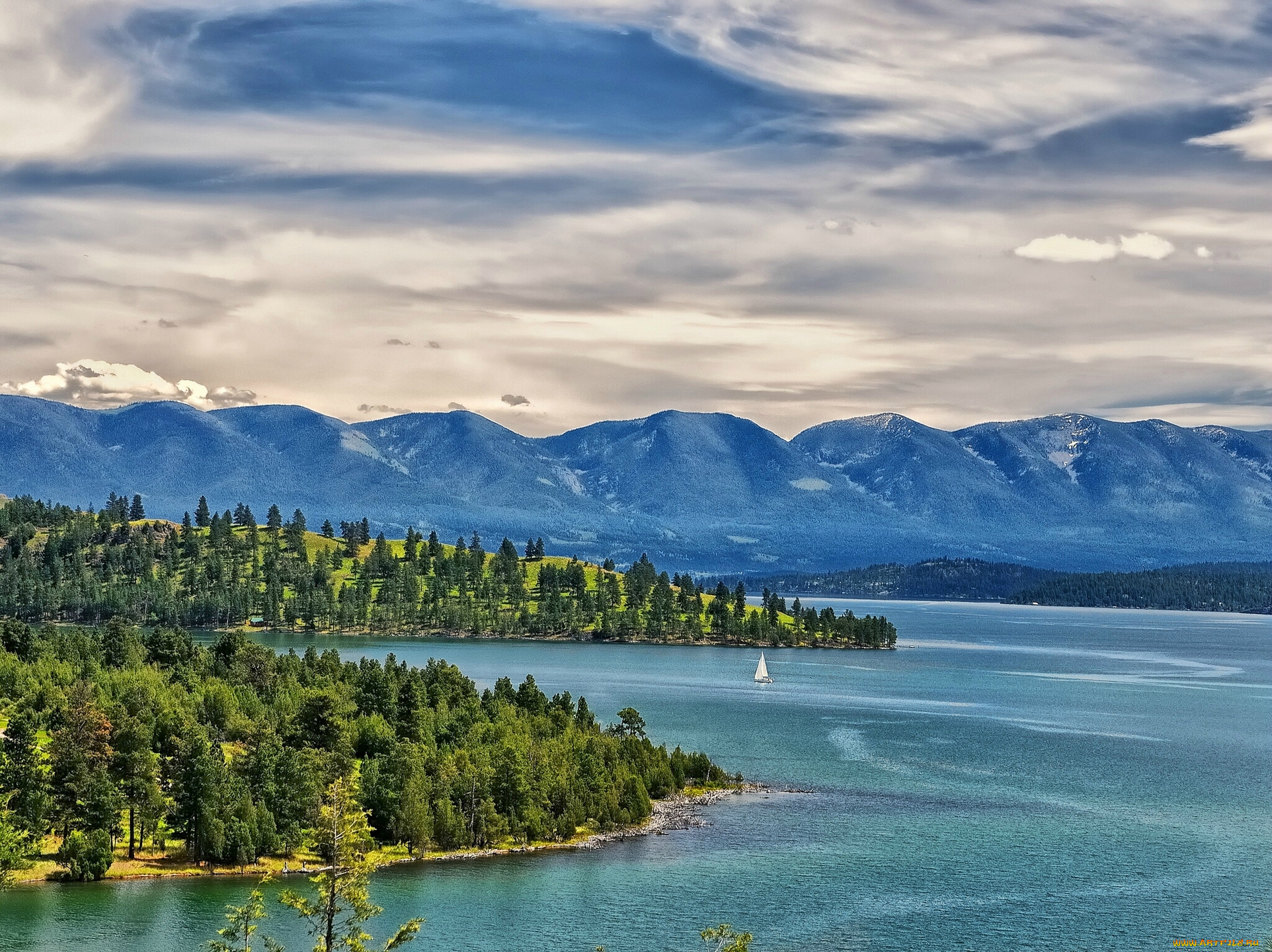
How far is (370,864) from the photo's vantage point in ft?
189

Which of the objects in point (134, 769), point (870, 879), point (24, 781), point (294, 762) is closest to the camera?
point (24, 781)

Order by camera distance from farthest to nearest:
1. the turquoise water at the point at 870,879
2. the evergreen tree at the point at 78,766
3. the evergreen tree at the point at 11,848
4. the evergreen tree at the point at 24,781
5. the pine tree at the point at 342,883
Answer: the evergreen tree at the point at 78,766, the evergreen tree at the point at 24,781, the evergreen tree at the point at 11,848, the turquoise water at the point at 870,879, the pine tree at the point at 342,883

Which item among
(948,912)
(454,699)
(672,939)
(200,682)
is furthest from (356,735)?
(948,912)

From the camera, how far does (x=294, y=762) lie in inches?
3844

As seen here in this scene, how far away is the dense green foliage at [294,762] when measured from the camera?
92250 millimetres

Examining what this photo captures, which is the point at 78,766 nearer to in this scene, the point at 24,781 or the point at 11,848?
the point at 24,781

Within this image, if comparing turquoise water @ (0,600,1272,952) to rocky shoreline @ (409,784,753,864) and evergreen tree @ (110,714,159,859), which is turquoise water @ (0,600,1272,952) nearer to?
rocky shoreline @ (409,784,753,864)

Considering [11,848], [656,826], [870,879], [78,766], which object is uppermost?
[78,766]

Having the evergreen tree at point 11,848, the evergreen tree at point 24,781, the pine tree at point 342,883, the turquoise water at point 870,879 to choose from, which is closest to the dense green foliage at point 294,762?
the evergreen tree at point 24,781

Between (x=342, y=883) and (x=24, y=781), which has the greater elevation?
(x=342, y=883)

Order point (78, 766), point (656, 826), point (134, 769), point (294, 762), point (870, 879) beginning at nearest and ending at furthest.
Result: point (78, 766) < point (870, 879) < point (134, 769) < point (294, 762) < point (656, 826)

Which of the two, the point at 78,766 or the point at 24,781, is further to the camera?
the point at 78,766

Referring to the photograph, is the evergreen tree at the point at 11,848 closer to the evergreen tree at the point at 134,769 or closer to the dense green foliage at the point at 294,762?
the dense green foliage at the point at 294,762

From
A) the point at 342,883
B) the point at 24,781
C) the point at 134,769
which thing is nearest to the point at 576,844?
the point at 134,769
